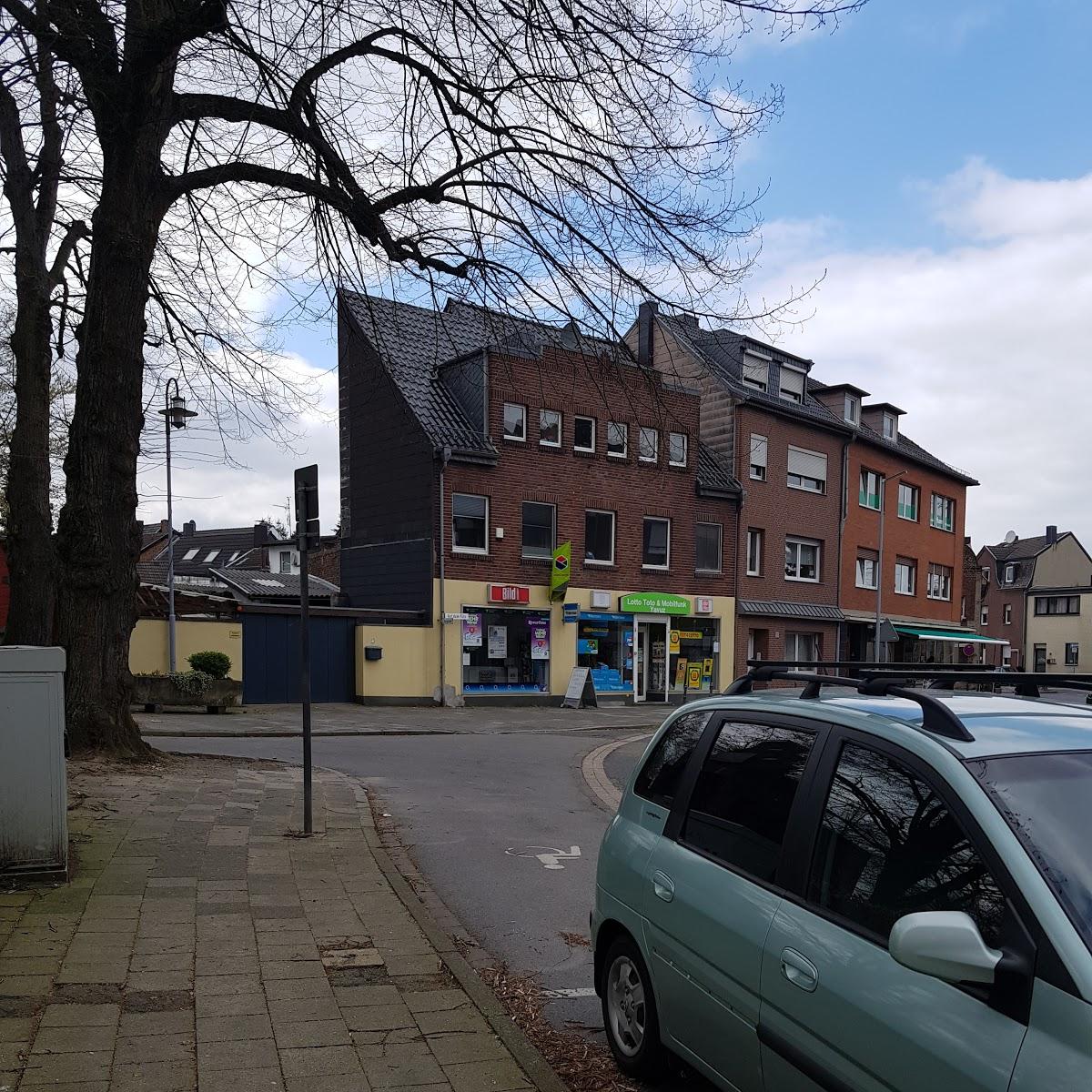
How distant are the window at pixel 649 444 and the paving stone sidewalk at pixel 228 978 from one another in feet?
13.2

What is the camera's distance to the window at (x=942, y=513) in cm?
4506

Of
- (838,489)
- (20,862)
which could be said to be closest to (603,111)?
(20,862)

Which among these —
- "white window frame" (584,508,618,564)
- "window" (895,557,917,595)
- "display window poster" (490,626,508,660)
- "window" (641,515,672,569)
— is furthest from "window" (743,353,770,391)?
"display window poster" (490,626,508,660)

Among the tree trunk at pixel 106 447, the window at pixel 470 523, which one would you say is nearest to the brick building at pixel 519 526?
the window at pixel 470 523

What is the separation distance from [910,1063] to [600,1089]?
Result: 1924mm

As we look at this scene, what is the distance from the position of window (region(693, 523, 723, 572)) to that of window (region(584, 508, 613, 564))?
349cm

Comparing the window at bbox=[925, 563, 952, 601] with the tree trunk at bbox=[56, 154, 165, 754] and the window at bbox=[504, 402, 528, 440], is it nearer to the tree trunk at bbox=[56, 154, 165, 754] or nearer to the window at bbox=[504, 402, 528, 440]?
the window at bbox=[504, 402, 528, 440]

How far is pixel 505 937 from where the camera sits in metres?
6.27

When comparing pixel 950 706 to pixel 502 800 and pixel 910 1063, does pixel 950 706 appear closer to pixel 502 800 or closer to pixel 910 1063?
pixel 910 1063

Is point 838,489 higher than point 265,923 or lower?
higher

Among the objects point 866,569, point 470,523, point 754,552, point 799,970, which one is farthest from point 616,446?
point 799,970

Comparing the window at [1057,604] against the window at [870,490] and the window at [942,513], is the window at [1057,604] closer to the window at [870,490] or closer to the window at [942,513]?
the window at [942,513]

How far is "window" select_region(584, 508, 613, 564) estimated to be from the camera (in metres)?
29.5

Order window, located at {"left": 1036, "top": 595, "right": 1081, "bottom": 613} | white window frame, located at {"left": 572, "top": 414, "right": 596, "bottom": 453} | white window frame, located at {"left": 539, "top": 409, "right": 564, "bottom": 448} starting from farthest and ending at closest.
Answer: window, located at {"left": 1036, "top": 595, "right": 1081, "bottom": 613}, white window frame, located at {"left": 572, "top": 414, "right": 596, "bottom": 453}, white window frame, located at {"left": 539, "top": 409, "right": 564, "bottom": 448}
